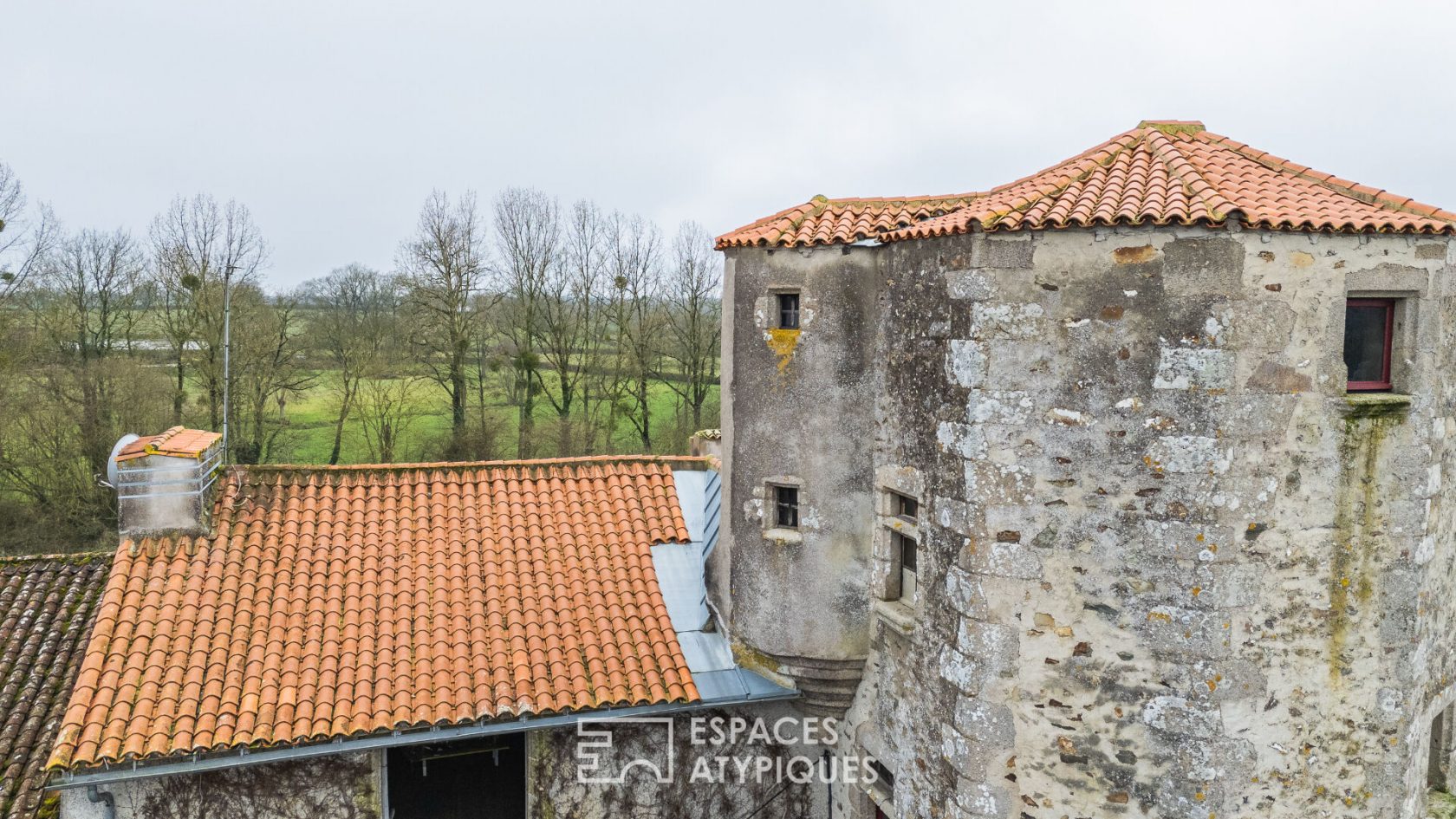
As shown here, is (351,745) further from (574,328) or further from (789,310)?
(574,328)

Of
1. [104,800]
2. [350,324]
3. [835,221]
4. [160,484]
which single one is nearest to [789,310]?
[835,221]

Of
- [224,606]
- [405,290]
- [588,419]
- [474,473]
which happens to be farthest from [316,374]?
[224,606]

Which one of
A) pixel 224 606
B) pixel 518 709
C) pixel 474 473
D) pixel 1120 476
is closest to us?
pixel 1120 476

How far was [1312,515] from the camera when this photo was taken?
5957 millimetres

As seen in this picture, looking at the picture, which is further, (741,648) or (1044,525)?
(741,648)

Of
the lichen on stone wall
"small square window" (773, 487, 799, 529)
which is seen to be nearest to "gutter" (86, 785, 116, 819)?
"small square window" (773, 487, 799, 529)

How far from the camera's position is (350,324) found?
26.7 meters

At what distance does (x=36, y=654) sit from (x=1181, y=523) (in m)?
10.0

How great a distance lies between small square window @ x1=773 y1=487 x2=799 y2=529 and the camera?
8148mm

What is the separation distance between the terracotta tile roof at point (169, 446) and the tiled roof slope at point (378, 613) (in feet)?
2.28

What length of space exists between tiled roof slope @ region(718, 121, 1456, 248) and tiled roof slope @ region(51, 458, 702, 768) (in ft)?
15.1

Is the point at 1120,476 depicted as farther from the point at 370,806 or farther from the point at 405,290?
the point at 405,290

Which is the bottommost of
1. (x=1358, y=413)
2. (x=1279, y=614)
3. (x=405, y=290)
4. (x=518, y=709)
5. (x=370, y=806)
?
(x=370, y=806)

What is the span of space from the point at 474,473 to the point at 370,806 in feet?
12.7
